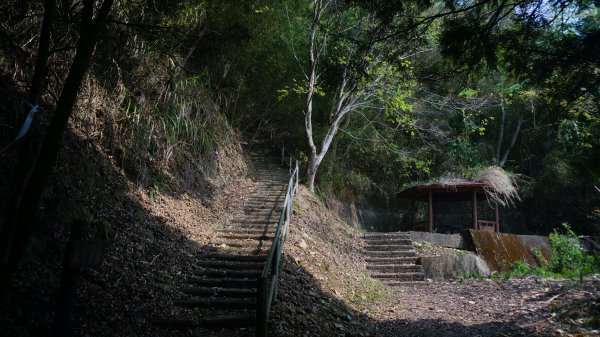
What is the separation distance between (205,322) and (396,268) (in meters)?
7.00

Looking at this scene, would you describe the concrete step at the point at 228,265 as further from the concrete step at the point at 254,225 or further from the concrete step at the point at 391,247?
the concrete step at the point at 391,247

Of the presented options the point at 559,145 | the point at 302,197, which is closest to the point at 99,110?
the point at 302,197

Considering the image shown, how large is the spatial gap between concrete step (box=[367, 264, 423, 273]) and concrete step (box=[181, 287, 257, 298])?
18.6ft

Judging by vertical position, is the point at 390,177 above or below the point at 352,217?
above

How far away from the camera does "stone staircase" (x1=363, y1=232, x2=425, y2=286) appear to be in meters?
9.99

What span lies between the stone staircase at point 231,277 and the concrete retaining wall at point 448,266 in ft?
14.2

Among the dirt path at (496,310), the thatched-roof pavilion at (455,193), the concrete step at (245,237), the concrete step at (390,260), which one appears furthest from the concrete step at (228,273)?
the thatched-roof pavilion at (455,193)

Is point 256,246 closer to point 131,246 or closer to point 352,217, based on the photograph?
point 131,246

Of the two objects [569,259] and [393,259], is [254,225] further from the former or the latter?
[569,259]

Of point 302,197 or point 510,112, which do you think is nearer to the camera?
point 302,197

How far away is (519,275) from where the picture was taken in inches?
383

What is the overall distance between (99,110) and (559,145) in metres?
17.5

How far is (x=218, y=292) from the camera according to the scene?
5484mm

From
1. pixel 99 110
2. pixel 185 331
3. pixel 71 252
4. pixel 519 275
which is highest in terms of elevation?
pixel 99 110
